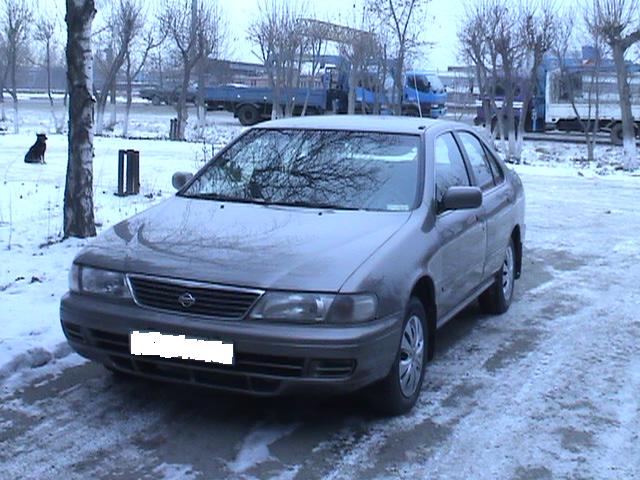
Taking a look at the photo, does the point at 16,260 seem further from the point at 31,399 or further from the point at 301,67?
the point at 301,67

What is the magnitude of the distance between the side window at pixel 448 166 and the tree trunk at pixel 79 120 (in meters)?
3.87

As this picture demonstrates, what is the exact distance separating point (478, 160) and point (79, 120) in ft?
13.0

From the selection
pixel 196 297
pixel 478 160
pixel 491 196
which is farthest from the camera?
pixel 478 160

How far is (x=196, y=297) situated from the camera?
388 cm

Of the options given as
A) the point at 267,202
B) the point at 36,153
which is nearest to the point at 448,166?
the point at 267,202

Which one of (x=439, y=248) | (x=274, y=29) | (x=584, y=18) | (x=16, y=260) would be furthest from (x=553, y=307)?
(x=274, y=29)

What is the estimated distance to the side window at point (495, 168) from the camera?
6.48 m

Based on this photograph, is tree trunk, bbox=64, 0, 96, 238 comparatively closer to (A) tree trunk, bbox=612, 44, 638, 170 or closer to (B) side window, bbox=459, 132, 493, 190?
(B) side window, bbox=459, 132, 493, 190

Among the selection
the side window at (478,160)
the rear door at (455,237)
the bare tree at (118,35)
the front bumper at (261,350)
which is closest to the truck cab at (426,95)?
the bare tree at (118,35)

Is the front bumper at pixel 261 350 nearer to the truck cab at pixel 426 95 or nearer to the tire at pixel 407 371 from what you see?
the tire at pixel 407 371

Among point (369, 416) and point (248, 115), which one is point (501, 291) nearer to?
point (369, 416)

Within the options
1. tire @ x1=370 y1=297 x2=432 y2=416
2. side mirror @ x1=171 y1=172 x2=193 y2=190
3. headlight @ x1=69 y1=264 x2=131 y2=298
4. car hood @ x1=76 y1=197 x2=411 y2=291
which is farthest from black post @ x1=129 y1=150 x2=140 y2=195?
tire @ x1=370 y1=297 x2=432 y2=416

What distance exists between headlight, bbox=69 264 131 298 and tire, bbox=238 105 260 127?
33.3m

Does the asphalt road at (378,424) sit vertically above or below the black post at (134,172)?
below
